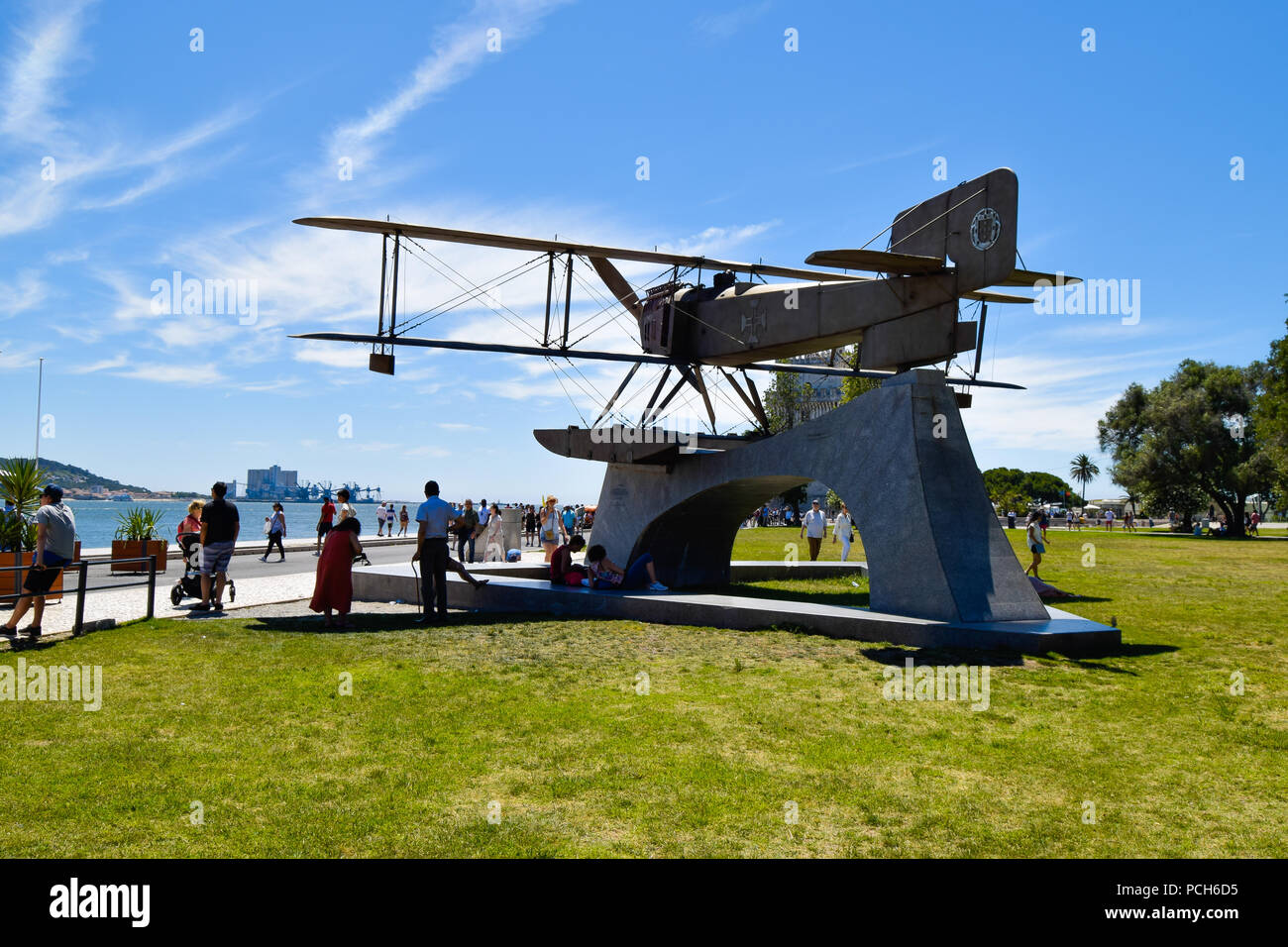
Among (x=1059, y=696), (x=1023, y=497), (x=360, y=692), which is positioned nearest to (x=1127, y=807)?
(x=1059, y=696)

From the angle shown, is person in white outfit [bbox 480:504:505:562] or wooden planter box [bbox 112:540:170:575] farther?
person in white outfit [bbox 480:504:505:562]

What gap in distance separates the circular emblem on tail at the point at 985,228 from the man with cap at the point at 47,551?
39.7 ft

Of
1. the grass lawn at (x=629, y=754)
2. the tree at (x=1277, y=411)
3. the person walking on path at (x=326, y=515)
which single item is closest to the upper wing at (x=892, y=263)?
the grass lawn at (x=629, y=754)

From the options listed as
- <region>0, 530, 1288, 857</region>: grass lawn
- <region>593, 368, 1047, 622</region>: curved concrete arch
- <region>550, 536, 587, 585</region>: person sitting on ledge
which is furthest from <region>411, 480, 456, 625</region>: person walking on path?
<region>593, 368, 1047, 622</region>: curved concrete arch

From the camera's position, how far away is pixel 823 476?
13.4m

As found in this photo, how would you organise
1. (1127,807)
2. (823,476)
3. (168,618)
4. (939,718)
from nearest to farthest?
(1127,807) → (939,718) → (168,618) → (823,476)

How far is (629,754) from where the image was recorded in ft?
19.9

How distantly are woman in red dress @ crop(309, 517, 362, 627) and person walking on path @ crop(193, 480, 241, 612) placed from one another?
2048mm

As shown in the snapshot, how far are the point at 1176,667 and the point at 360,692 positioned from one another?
863 cm

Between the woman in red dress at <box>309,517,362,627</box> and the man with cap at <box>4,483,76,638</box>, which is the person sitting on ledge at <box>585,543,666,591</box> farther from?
the man with cap at <box>4,483,76,638</box>

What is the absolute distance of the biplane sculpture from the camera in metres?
11.5

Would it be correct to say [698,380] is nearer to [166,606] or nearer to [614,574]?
[614,574]
